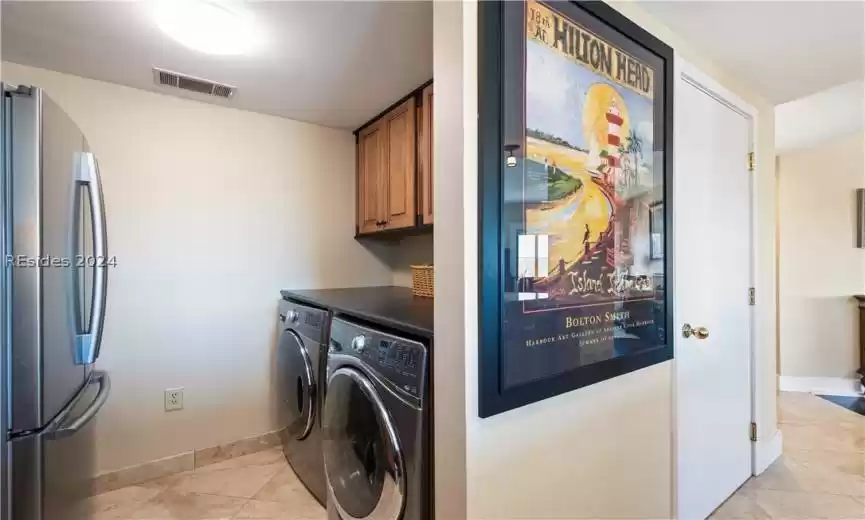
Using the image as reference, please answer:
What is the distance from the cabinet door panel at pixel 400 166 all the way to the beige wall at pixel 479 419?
110 centimetres

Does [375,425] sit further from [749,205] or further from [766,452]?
[766,452]

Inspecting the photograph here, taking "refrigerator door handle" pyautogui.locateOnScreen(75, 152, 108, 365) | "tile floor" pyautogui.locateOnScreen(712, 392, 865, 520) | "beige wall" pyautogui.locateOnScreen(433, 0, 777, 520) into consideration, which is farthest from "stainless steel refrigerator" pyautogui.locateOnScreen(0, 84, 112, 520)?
"tile floor" pyautogui.locateOnScreen(712, 392, 865, 520)

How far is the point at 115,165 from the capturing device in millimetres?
1981

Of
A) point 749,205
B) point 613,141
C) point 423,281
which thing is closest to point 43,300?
point 423,281

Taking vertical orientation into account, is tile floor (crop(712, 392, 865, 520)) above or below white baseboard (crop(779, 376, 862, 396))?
below

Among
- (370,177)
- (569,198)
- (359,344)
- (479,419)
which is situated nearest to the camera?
(479,419)

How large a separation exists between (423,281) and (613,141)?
1185 millimetres

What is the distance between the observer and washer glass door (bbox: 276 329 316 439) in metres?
A: 1.78

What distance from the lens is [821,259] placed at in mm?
3426

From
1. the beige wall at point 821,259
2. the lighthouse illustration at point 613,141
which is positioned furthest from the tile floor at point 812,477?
the lighthouse illustration at point 613,141

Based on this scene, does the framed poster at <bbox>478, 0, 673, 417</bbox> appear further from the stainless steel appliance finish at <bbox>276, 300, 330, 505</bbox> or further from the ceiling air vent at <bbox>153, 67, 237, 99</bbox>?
the ceiling air vent at <bbox>153, 67, 237, 99</bbox>

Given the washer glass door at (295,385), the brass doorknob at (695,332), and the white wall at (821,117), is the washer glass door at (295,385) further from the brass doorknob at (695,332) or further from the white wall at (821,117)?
the white wall at (821,117)

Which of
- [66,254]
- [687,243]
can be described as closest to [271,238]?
[66,254]

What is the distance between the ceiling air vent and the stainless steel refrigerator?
63cm
